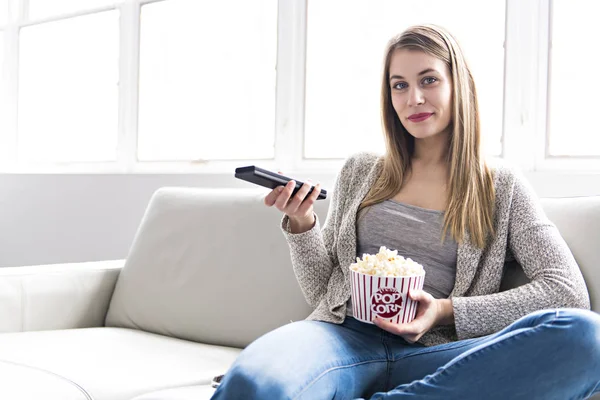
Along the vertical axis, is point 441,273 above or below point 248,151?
below

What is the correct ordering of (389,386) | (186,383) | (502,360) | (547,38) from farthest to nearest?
(547,38), (186,383), (389,386), (502,360)

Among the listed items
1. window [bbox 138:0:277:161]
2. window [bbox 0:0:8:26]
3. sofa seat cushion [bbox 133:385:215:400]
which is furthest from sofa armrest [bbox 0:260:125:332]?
window [bbox 0:0:8:26]

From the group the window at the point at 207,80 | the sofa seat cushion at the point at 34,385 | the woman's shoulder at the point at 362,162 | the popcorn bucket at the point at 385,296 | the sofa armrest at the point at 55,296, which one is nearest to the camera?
the popcorn bucket at the point at 385,296

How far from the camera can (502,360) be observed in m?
1.07

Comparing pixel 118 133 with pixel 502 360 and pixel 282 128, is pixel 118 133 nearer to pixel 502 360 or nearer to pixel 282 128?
pixel 282 128

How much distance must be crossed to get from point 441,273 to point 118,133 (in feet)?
7.05

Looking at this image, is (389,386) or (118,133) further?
(118,133)

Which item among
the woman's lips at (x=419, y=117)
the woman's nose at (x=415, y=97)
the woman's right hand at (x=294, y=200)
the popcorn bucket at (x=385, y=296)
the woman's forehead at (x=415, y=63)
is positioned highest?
the woman's forehead at (x=415, y=63)

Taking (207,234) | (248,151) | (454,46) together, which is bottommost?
(207,234)

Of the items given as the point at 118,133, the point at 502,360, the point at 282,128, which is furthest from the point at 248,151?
the point at 502,360

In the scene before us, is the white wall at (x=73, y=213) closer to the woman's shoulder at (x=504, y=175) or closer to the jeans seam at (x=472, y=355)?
the woman's shoulder at (x=504, y=175)

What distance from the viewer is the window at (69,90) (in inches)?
131

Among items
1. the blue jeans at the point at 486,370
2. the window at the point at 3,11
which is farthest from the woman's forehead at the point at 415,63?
the window at the point at 3,11

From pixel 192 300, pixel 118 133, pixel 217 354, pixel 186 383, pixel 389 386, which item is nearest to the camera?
pixel 389 386
